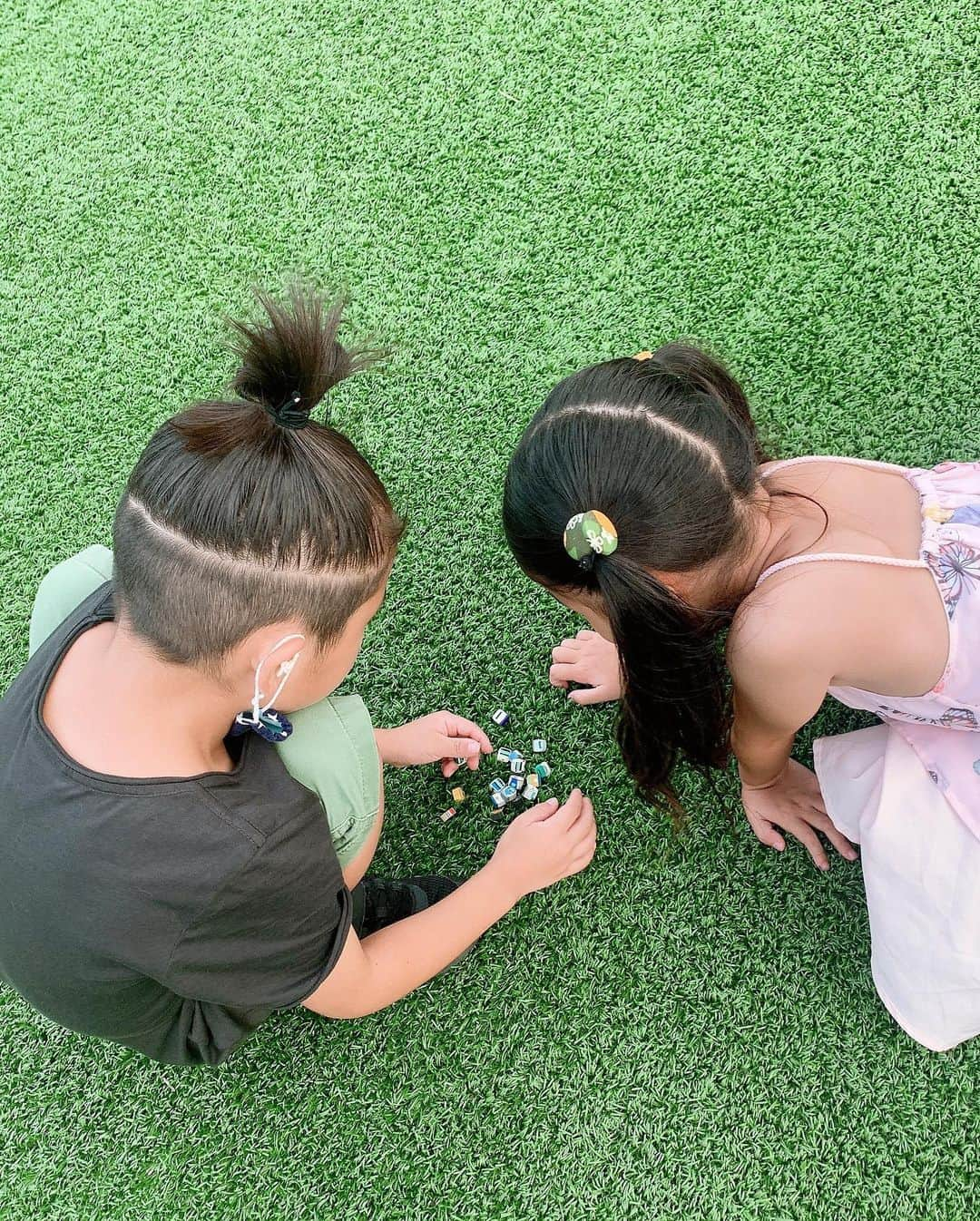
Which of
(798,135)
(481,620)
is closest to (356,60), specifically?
Result: (798,135)

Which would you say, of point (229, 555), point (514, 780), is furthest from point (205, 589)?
point (514, 780)

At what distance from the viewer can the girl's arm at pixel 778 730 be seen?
101cm

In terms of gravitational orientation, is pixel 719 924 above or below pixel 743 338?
below

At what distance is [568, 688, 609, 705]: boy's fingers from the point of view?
55.4 inches

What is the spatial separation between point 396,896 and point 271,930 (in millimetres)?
430

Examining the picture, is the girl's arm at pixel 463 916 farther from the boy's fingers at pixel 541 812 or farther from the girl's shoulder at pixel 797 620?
the girl's shoulder at pixel 797 620

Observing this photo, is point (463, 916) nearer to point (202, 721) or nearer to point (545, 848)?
point (545, 848)

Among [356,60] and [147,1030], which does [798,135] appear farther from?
[147,1030]

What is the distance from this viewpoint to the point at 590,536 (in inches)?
36.5

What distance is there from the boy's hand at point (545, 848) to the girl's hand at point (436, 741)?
14 cm

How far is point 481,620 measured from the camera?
1.51 meters

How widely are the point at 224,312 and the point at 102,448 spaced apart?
13.7 inches

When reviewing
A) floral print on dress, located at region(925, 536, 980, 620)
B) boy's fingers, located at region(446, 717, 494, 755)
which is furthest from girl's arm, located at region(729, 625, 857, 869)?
boy's fingers, located at region(446, 717, 494, 755)

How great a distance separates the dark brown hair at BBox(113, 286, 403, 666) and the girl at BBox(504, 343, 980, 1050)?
22 centimetres
